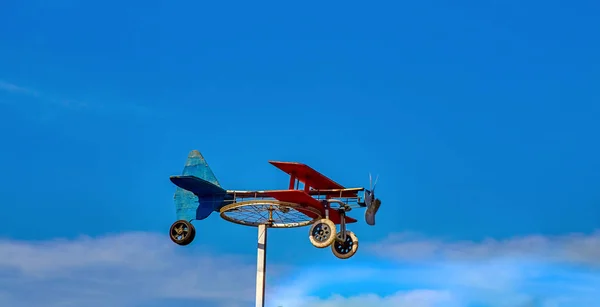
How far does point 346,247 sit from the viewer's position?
6856 centimetres

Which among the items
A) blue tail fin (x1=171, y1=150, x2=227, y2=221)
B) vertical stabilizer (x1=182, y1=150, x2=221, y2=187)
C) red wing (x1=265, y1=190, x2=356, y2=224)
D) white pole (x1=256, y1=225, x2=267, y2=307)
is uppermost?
vertical stabilizer (x1=182, y1=150, x2=221, y2=187)

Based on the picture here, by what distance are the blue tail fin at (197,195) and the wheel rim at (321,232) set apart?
253 inches

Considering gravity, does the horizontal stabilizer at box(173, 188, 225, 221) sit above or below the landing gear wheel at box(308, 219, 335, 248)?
above

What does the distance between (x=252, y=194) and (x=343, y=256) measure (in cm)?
694

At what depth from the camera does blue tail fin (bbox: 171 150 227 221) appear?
66.2m

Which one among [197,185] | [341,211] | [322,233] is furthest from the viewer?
[341,211]

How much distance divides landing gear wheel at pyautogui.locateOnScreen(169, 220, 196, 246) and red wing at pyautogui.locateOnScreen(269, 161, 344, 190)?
7.08m

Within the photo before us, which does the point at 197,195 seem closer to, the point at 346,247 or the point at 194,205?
the point at 194,205

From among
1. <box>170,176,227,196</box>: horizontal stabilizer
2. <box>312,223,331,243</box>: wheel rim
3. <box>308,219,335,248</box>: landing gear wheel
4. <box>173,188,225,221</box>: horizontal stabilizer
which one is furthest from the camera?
<box>173,188,225,221</box>: horizontal stabilizer

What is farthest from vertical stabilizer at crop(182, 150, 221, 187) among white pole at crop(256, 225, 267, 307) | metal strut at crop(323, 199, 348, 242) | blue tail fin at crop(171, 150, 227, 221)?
metal strut at crop(323, 199, 348, 242)

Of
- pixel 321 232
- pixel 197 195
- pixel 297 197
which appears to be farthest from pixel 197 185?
pixel 321 232

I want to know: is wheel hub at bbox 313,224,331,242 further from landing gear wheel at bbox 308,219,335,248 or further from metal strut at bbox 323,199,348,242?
metal strut at bbox 323,199,348,242

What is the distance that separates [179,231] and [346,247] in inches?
401

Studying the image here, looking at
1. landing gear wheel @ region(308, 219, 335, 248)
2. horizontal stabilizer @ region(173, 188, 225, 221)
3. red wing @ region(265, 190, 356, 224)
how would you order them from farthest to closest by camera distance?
1. horizontal stabilizer @ region(173, 188, 225, 221)
2. red wing @ region(265, 190, 356, 224)
3. landing gear wheel @ region(308, 219, 335, 248)
